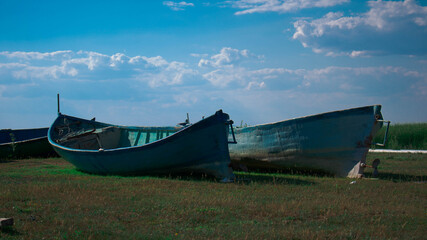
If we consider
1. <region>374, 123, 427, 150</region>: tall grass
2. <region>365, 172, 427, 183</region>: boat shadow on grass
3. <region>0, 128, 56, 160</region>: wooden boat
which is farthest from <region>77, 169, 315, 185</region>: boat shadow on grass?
<region>374, 123, 427, 150</region>: tall grass

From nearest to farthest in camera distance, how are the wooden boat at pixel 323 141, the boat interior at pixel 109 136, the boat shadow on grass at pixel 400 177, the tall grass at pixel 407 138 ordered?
the boat shadow on grass at pixel 400 177 → the wooden boat at pixel 323 141 → the boat interior at pixel 109 136 → the tall grass at pixel 407 138

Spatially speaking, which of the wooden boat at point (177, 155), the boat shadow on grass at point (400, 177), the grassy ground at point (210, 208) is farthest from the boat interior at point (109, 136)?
the boat shadow on grass at point (400, 177)

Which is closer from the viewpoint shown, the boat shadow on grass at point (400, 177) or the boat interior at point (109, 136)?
the boat shadow on grass at point (400, 177)

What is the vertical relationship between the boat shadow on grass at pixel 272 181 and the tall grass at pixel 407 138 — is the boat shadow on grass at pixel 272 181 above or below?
below

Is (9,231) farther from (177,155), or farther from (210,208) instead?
(177,155)

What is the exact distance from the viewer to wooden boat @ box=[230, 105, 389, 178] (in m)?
11.6

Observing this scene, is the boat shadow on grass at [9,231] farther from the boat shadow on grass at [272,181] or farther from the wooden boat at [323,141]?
the wooden boat at [323,141]

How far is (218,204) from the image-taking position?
7.39 m

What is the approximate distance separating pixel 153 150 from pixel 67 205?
3.83 m

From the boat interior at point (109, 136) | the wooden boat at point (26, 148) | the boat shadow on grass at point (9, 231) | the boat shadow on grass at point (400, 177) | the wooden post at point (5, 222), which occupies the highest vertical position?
the boat interior at point (109, 136)

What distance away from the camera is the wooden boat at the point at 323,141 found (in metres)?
11.6

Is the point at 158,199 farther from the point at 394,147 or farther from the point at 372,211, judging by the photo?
the point at 394,147

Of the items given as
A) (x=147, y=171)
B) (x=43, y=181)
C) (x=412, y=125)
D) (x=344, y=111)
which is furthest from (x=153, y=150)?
(x=412, y=125)

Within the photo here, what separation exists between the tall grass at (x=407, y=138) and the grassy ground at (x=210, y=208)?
14973mm
